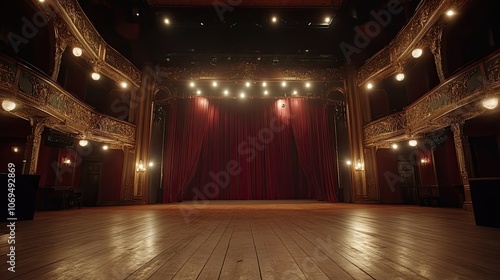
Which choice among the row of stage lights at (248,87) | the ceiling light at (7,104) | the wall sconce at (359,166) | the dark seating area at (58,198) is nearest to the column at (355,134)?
the wall sconce at (359,166)

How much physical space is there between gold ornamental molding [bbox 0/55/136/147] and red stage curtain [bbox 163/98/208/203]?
1975 mm

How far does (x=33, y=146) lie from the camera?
6.68m

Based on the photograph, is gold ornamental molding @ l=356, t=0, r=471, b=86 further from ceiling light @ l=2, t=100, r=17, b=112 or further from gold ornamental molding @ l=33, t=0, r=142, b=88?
ceiling light @ l=2, t=100, r=17, b=112

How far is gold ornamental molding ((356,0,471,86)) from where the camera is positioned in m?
6.95

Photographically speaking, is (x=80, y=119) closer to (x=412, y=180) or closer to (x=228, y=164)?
(x=228, y=164)

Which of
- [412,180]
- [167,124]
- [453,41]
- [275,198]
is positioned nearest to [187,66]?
[167,124]

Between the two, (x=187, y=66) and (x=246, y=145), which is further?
(x=246, y=145)

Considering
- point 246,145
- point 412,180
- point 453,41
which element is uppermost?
point 453,41

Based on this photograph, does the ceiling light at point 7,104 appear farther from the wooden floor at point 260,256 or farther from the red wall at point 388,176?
the red wall at point 388,176

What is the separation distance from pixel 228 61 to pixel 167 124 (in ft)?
14.2

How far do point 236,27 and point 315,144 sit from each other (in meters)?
6.59

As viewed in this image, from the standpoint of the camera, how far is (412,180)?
33.8ft

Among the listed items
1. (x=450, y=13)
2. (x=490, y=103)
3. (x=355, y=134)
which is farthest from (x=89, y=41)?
(x=490, y=103)

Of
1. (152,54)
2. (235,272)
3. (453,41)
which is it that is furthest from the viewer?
(152,54)
